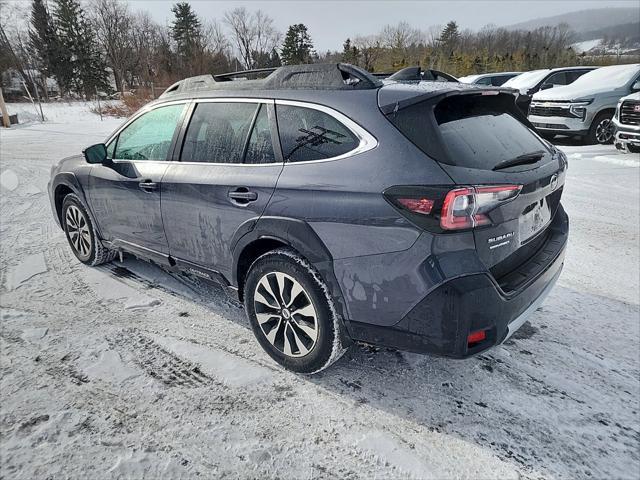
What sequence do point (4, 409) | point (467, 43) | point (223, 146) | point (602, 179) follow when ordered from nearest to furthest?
point (4, 409), point (223, 146), point (602, 179), point (467, 43)

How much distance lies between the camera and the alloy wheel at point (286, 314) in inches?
97.3

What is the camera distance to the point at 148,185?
3.26m

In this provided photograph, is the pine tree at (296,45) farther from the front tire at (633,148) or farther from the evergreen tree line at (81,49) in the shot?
the front tire at (633,148)

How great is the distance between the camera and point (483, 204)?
198 cm

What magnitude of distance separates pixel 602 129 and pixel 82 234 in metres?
11.7

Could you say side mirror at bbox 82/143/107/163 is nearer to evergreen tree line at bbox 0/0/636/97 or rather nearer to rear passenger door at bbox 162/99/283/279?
rear passenger door at bbox 162/99/283/279

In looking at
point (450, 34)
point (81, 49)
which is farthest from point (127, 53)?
point (450, 34)

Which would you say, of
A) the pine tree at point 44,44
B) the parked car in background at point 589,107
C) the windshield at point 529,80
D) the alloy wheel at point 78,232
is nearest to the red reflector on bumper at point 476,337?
the alloy wheel at point 78,232

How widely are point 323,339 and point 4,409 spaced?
72.3 inches

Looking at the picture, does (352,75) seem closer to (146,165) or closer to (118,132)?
(146,165)

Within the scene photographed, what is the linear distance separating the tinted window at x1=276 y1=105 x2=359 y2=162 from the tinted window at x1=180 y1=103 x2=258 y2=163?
0.33 metres

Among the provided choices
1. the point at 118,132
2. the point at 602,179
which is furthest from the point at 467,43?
the point at 118,132

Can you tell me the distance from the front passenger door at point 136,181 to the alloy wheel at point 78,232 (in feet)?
1.21

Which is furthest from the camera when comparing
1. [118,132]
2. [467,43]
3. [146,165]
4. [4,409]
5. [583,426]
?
[467,43]
